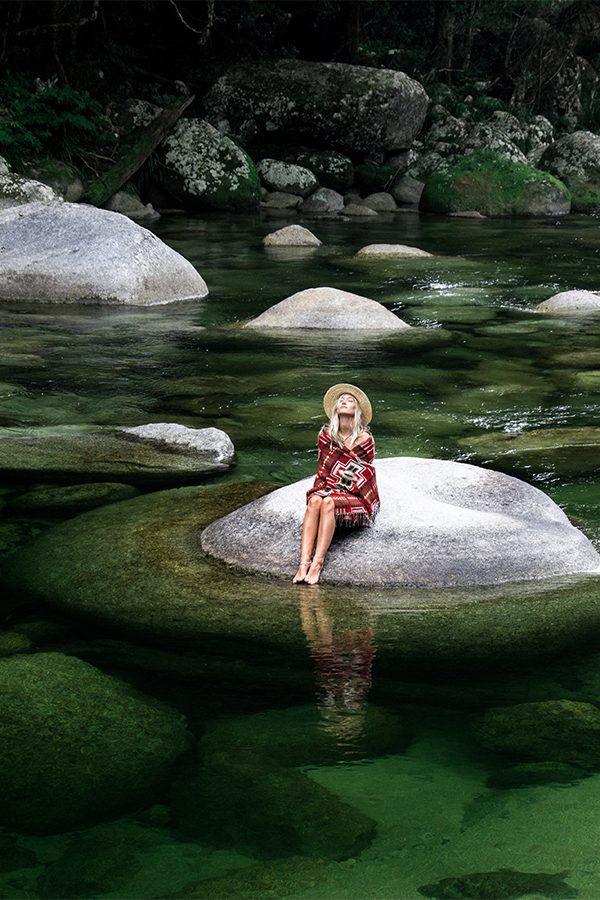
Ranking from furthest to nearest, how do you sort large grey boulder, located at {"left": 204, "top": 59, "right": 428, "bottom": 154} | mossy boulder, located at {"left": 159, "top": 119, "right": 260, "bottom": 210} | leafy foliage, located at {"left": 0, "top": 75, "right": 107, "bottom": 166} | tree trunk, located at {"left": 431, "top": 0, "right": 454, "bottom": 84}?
tree trunk, located at {"left": 431, "top": 0, "right": 454, "bottom": 84} < large grey boulder, located at {"left": 204, "top": 59, "right": 428, "bottom": 154} < mossy boulder, located at {"left": 159, "top": 119, "right": 260, "bottom": 210} < leafy foliage, located at {"left": 0, "top": 75, "right": 107, "bottom": 166}

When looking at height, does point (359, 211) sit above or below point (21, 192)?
below

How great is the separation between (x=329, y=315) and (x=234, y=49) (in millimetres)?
16296

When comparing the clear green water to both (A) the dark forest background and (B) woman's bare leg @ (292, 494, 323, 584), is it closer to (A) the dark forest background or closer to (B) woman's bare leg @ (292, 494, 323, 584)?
(B) woman's bare leg @ (292, 494, 323, 584)

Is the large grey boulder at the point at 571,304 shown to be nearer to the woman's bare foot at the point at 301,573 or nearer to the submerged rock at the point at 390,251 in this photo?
the submerged rock at the point at 390,251

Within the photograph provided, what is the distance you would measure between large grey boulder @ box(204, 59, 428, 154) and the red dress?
1911 cm

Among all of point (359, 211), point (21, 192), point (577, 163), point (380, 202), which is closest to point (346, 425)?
point (21, 192)

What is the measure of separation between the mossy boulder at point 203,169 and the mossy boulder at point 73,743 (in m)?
17.5

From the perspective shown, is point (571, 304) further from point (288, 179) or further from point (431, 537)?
point (288, 179)

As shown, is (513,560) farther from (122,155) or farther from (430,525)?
(122,155)

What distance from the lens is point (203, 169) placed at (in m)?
20.6

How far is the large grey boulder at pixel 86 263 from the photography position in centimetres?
1164

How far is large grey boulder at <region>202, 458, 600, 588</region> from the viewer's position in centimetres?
464

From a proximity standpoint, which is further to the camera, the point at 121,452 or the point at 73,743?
the point at 121,452

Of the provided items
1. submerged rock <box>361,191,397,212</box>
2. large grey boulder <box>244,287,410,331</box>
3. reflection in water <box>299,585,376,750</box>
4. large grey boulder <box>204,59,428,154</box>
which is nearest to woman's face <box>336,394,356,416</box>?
reflection in water <box>299,585,376,750</box>
